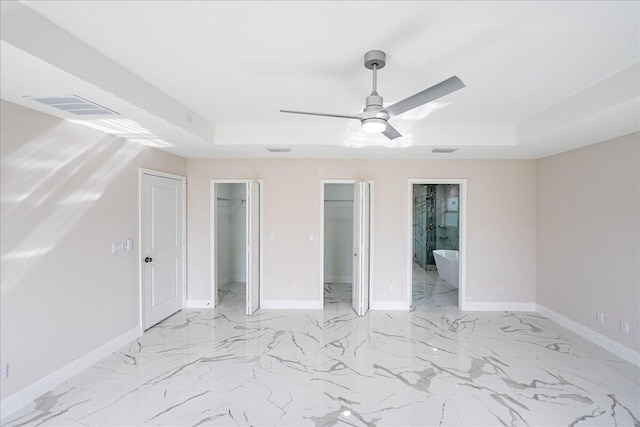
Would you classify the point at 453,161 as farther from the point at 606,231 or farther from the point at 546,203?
the point at 606,231

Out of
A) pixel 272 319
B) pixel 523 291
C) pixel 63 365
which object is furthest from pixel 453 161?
pixel 63 365

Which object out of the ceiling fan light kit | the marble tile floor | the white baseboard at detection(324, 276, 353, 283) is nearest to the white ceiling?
the ceiling fan light kit

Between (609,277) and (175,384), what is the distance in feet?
15.2

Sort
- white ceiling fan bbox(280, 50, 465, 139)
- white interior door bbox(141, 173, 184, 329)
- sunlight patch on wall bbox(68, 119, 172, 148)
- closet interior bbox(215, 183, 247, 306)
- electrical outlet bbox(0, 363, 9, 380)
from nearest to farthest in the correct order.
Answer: white ceiling fan bbox(280, 50, 465, 139) → electrical outlet bbox(0, 363, 9, 380) → sunlight patch on wall bbox(68, 119, 172, 148) → white interior door bbox(141, 173, 184, 329) → closet interior bbox(215, 183, 247, 306)

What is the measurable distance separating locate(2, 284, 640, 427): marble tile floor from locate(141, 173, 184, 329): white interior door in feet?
1.05

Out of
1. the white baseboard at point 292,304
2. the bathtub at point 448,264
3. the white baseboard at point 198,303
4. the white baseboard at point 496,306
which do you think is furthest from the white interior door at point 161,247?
the bathtub at point 448,264

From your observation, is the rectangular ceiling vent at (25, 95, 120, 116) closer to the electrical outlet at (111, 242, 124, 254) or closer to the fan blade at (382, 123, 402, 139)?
the electrical outlet at (111, 242, 124, 254)

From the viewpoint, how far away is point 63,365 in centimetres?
276

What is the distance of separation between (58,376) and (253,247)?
243cm

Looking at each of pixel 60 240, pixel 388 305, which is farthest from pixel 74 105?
pixel 388 305

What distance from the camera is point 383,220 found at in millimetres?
4793

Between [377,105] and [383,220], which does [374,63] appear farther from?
[383,220]

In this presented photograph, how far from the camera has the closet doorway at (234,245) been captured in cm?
451

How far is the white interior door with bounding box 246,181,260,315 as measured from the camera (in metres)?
4.41
